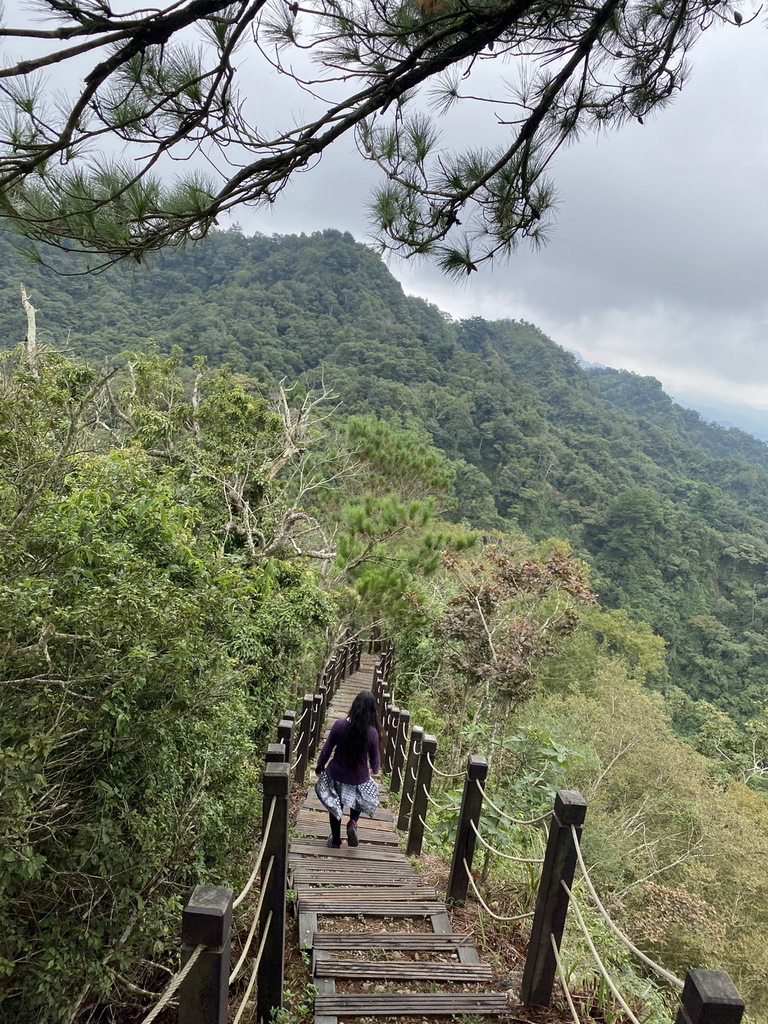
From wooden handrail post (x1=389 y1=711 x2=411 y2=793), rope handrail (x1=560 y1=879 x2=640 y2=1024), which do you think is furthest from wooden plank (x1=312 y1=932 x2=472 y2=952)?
wooden handrail post (x1=389 y1=711 x2=411 y2=793)

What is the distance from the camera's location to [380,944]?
2.41 m

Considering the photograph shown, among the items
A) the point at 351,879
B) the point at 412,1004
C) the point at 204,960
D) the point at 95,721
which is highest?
the point at 95,721

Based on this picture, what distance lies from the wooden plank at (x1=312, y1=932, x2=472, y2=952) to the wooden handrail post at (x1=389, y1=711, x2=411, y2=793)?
92.2 inches

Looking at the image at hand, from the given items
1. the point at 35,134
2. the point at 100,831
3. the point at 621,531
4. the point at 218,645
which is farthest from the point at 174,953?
the point at 621,531

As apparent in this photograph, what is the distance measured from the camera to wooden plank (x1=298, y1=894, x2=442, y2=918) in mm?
2713

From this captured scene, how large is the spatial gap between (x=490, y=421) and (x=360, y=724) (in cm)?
3855

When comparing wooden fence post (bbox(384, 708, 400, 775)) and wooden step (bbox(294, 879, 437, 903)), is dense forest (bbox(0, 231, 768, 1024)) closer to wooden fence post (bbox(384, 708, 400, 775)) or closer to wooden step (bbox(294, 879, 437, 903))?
wooden step (bbox(294, 879, 437, 903))

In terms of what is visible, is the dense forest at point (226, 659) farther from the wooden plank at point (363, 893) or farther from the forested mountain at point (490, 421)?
the forested mountain at point (490, 421)

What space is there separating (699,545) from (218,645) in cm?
3720

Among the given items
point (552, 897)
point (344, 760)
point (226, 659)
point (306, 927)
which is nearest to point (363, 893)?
point (306, 927)

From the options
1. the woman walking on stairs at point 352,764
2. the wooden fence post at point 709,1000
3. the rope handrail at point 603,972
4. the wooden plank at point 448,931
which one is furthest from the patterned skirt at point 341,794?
the wooden fence post at point 709,1000

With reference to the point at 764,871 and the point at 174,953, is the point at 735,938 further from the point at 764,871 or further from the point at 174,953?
the point at 174,953

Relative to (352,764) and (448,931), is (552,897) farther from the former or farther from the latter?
(352,764)

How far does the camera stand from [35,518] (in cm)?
220
